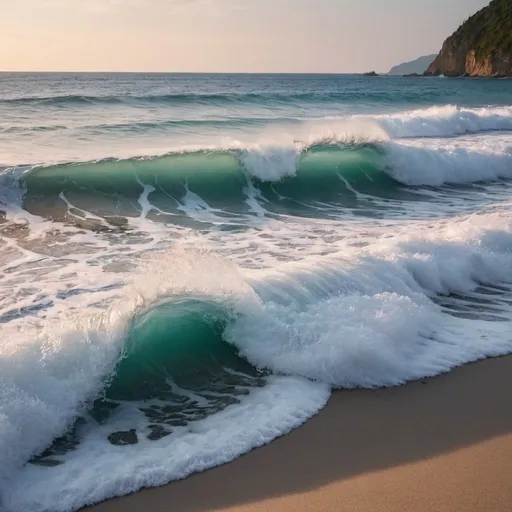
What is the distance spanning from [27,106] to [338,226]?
20.0 m

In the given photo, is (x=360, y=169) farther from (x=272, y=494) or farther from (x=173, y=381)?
(x=272, y=494)

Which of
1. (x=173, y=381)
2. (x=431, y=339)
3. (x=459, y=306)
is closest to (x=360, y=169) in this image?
(x=459, y=306)

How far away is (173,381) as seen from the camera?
4.51 m

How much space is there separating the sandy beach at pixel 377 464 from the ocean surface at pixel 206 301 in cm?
15

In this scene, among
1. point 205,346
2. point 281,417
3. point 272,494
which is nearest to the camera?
point 272,494

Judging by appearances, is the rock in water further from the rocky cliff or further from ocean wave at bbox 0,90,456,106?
the rocky cliff

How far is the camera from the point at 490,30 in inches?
3666

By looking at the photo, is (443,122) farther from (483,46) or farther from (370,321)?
(483,46)

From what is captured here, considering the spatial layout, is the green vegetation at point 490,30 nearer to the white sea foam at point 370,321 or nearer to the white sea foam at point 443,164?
the white sea foam at point 443,164

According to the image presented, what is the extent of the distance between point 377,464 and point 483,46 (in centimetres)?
10157

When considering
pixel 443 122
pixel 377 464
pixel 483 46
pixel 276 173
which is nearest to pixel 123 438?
pixel 377 464

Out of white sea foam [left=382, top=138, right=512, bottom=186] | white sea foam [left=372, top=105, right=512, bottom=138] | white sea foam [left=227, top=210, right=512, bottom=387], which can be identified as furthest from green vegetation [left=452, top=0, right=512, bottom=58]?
white sea foam [left=227, top=210, right=512, bottom=387]

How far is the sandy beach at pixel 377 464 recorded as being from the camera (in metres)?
3.13

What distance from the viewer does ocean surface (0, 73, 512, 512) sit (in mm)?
3701
